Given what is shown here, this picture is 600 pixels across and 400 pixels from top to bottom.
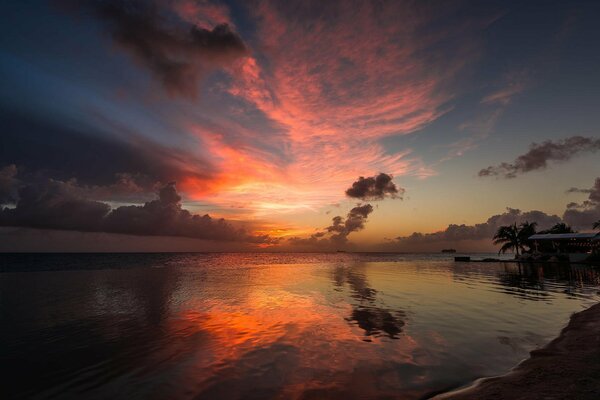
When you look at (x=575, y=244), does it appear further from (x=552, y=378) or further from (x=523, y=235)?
(x=552, y=378)

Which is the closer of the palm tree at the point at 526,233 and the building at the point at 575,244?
the building at the point at 575,244

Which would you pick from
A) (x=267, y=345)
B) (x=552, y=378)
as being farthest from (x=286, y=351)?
(x=552, y=378)

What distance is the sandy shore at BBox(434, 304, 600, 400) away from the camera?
7.42m

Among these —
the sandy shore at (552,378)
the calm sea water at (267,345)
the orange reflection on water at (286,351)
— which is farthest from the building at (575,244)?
the orange reflection on water at (286,351)

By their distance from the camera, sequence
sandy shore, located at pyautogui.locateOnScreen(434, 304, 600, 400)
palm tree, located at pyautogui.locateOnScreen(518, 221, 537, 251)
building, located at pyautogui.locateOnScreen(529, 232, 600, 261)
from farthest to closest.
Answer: palm tree, located at pyautogui.locateOnScreen(518, 221, 537, 251) → building, located at pyautogui.locateOnScreen(529, 232, 600, 261) → sandy shore, located at pyautogui.locateOnScreen(434, 304, 600, 400)

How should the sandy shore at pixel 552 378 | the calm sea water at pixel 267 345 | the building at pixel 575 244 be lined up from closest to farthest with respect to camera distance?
1. the sandy shore at pixel 552 378
2. the calm sea water at pixel 267 345
3. the building at pixel 575 244

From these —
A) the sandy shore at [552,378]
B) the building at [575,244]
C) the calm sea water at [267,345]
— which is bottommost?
the calm sea water at [267,345]

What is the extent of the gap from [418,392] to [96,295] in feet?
97.3

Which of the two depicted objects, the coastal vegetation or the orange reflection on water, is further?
the coastal vegetation

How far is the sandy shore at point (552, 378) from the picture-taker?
7.42 meters

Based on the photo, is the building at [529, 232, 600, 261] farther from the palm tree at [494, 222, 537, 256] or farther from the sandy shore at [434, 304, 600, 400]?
the sandy shore at [434, 304, 600, 400]

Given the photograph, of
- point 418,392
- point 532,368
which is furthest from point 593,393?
point 418,392

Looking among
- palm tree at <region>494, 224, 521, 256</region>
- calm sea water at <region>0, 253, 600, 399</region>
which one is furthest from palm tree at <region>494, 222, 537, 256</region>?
calm sea water at <region>0, 253, 600, 399</region>

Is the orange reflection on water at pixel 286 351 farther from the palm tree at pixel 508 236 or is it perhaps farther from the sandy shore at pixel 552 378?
the palm tree at pixel 508 236
